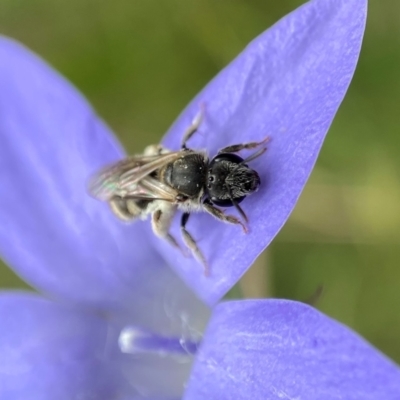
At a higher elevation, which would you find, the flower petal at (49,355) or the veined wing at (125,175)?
the veined wing at (125,175)

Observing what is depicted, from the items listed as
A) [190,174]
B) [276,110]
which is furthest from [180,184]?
[276,110]

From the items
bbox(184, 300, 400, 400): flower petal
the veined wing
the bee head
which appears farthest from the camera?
the veined wing

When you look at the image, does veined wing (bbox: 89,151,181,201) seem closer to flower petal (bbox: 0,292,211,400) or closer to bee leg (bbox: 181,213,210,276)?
bee leg (bbox: 181,213,210,276)

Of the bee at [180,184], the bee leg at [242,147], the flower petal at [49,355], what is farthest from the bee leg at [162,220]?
the flower petal at [49,355]

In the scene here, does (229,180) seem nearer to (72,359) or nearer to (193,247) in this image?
(193,247)

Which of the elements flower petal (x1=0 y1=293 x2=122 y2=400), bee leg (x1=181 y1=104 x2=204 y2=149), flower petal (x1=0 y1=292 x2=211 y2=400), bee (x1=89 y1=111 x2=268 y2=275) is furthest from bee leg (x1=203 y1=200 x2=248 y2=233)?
flower petal (x1=0 y1=293 x2=122 y2=400)

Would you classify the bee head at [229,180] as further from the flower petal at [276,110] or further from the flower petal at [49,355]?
the flower petal at [49,355]

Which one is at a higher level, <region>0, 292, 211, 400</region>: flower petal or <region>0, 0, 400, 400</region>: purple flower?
<region>0, 0, 400, 400</region>: purple flower

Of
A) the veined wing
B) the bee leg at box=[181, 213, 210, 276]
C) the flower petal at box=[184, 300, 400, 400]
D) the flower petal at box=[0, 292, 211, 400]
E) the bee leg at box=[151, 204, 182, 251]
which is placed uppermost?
the veined wing
